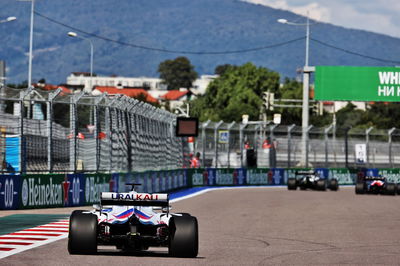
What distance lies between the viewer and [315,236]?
16.7 metres

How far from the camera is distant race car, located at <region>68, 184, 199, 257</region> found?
11.8m

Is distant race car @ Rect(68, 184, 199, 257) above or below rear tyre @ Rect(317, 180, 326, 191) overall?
above

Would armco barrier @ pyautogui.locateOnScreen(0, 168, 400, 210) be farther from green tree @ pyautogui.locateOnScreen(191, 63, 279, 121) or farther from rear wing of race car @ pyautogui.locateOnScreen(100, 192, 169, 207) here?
green tree @ pyautogui.locateOnScreen(191, 63, 279, 121)

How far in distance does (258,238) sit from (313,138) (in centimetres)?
3146

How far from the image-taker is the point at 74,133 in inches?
917

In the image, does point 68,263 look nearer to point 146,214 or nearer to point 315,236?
point 146,214

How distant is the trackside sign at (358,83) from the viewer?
166 feet

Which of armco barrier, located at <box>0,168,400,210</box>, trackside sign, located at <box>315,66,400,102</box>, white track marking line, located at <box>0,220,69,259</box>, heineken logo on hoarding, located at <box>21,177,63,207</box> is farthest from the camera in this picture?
trackside sign, located at <box>315,66,400,102</box>

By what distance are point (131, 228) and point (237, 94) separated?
10952 centimetres

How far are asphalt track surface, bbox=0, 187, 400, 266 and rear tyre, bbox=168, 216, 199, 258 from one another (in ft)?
0.36

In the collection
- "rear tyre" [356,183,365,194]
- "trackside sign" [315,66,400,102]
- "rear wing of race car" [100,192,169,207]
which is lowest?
"rear tyre" [356,183,365,194]

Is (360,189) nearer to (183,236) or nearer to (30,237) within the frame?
(30,237)

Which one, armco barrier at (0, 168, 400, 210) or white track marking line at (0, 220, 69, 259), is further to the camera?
armco barrier at (0, 168, 400, 210)

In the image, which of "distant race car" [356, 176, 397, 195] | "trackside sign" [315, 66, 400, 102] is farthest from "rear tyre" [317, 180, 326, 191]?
"trackside sign" [315, 66, 400, 102]
